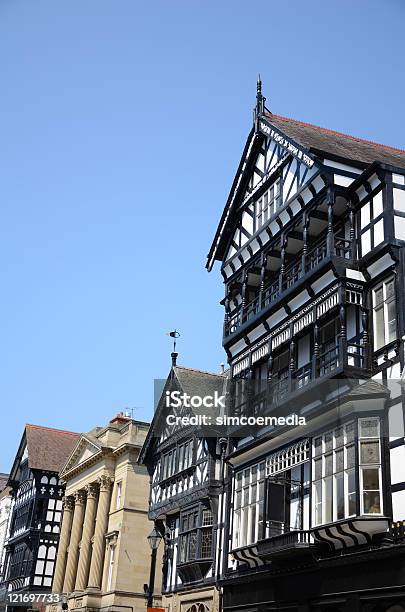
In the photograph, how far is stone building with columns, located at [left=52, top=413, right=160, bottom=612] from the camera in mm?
41219

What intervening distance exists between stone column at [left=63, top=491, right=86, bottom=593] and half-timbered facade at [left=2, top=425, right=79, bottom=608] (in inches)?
306

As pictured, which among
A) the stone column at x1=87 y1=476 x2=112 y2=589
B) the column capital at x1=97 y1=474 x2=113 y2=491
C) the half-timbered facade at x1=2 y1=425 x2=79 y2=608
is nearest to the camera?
the stone column at x1=87 y1=476 x2=112 y2=589

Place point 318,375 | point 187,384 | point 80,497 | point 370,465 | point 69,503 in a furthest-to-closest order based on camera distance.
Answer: point 69,503, point 80,497, point 187,384, point 318,375, point 370,465

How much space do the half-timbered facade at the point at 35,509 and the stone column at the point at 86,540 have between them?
10676mm

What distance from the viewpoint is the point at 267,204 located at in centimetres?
2930

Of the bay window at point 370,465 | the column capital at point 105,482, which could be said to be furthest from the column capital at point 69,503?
the bay window at point 370,465

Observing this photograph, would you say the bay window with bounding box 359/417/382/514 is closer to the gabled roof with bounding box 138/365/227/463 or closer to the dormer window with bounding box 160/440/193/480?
the dormer window with bounding box 160/440/193/480

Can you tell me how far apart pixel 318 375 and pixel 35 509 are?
42.9m

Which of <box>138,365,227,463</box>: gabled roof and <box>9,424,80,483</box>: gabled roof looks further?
<box>9,424,80,483</box>: gabled roof

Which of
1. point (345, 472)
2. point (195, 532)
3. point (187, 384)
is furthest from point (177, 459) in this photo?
point (345, 472)

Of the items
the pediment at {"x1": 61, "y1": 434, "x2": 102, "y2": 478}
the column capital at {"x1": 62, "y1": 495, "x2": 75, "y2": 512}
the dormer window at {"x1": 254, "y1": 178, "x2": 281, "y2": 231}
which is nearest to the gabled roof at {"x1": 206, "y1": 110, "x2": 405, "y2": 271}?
the dormer window at {"x1": 254, "y1": 178, "x2": 281, "y2": 231}

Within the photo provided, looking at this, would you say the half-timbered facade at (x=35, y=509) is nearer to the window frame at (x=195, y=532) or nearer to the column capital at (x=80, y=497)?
the column capital at (x=80, y=497)

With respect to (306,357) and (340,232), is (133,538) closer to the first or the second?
(306,357)

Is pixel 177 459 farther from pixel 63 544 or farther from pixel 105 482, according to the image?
pixel 63 544
